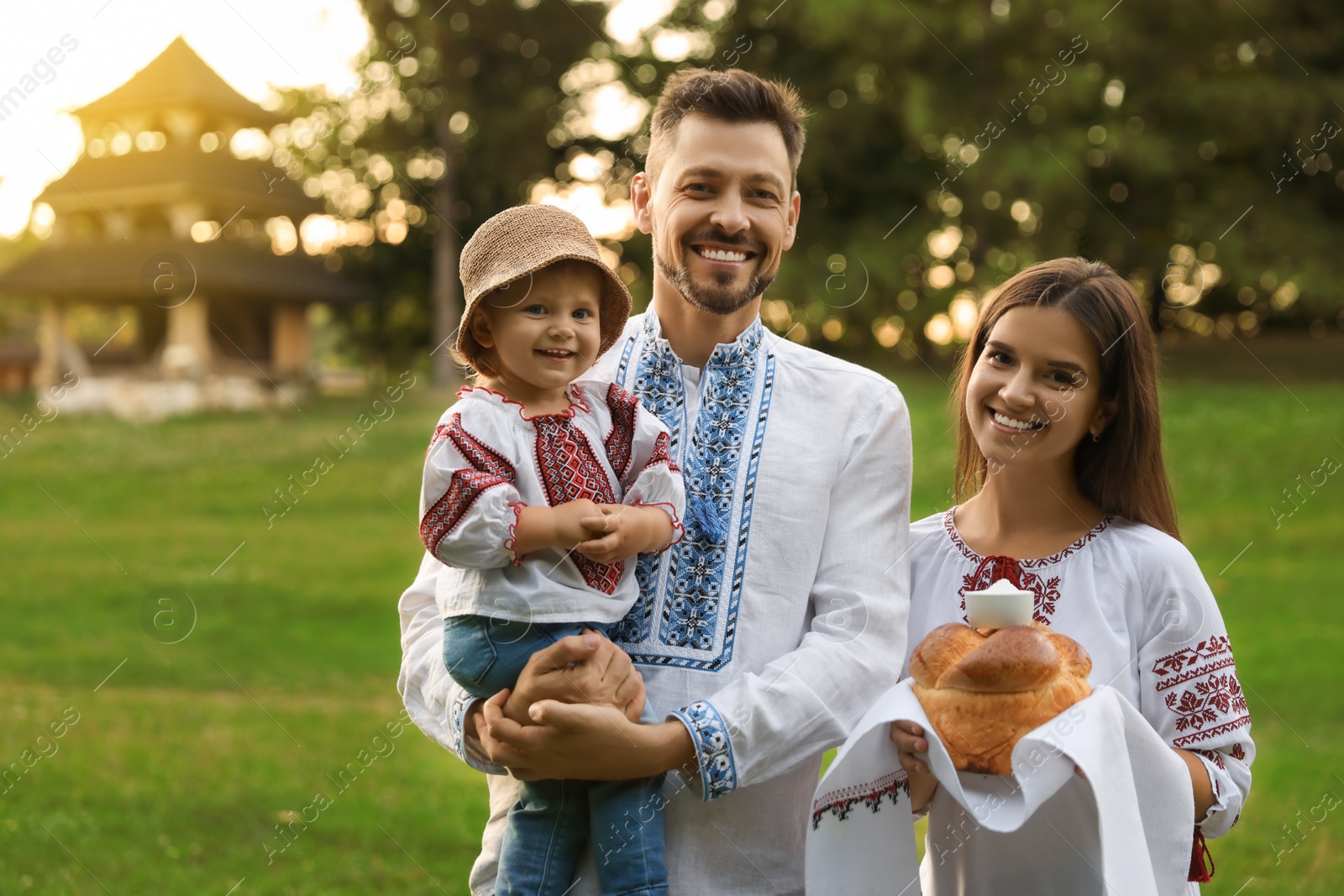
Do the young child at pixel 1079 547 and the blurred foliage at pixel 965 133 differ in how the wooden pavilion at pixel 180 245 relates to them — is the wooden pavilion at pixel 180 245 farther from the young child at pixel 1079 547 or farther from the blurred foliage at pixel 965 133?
the young child at pixel 1079 547

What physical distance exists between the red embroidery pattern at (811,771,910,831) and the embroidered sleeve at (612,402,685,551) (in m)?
0.61

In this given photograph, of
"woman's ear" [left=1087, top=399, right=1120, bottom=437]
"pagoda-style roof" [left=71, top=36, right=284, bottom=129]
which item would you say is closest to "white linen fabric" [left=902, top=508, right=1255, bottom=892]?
"woman's ear" [left=1087, top=399, right=1120, bottom=437]

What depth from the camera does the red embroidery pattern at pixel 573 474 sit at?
2422 mm

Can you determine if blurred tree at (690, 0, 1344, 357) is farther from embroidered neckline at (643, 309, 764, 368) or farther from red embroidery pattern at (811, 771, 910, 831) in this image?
red embroidery pattern at (811, 771, 910, 831)

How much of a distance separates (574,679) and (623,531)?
0.30 metres

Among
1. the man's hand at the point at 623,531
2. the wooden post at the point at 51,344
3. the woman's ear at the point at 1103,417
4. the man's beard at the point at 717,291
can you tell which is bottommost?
the wooden post at the point at 51,344

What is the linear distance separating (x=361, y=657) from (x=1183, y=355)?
16887 mm

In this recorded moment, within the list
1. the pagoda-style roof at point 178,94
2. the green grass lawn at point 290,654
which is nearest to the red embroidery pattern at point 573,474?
the green grass lawn at point 290,654

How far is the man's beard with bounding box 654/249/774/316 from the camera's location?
2697mm

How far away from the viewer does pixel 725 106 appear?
2.66 meters

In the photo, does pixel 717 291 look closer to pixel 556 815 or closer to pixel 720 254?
pixel 720 254

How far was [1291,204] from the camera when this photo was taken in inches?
775

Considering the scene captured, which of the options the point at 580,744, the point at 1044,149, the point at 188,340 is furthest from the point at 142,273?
the point at 580,744

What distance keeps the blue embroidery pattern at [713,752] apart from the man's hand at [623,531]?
0.36 metres
